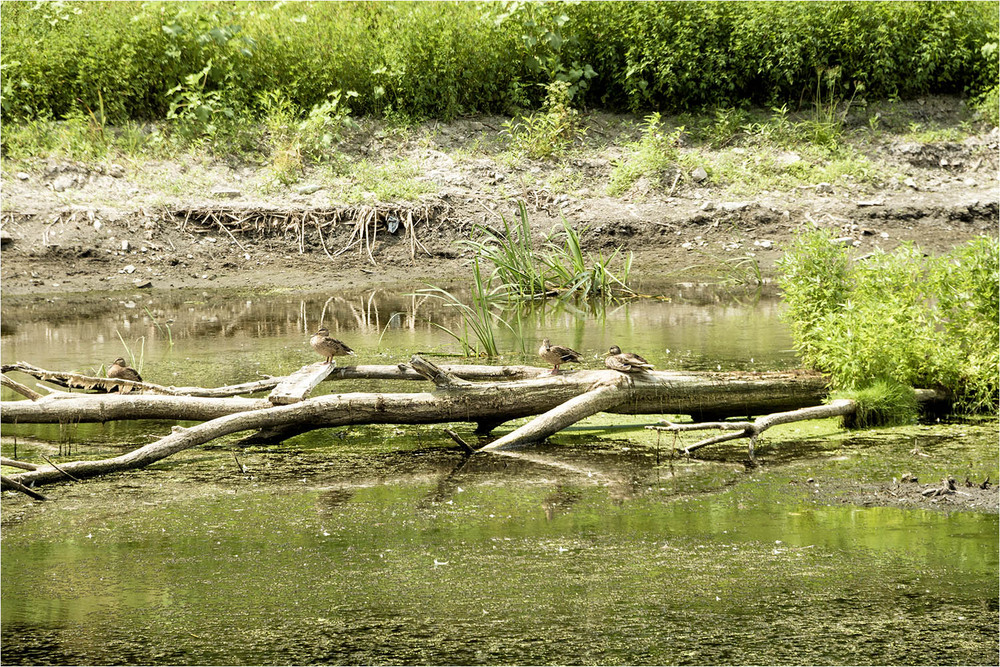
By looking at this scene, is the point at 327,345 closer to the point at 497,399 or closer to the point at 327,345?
the point at 327,345

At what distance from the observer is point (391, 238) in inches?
546

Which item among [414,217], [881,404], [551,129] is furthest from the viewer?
[551,129]

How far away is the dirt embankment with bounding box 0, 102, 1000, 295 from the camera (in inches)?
516

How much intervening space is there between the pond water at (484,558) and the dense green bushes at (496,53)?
9.56 metres

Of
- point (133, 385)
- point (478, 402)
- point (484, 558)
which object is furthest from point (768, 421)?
point (133, 385)

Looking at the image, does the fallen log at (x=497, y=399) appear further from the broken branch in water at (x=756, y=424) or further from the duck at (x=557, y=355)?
the broken branch in water at (x=756, y=424)

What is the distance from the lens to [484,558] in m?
4.71

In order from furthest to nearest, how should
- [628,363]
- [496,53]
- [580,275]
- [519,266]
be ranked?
[496,53] → [580,275] → [519,266] → [628,363]

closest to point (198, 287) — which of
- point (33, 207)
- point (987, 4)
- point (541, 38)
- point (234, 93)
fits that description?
point (33, 207)

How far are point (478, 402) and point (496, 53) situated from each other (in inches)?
403

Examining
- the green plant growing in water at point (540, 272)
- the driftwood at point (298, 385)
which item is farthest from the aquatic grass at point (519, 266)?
the driftwood at point (298, 385)

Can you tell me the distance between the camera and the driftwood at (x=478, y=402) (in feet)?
21.0

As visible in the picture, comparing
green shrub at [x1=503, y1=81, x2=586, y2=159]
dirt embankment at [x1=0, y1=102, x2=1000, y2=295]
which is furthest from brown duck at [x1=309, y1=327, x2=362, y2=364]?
green shrub at [x1=503, y1=81, x2=586, y2=159]

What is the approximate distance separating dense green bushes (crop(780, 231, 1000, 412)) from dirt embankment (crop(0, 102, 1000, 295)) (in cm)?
598
